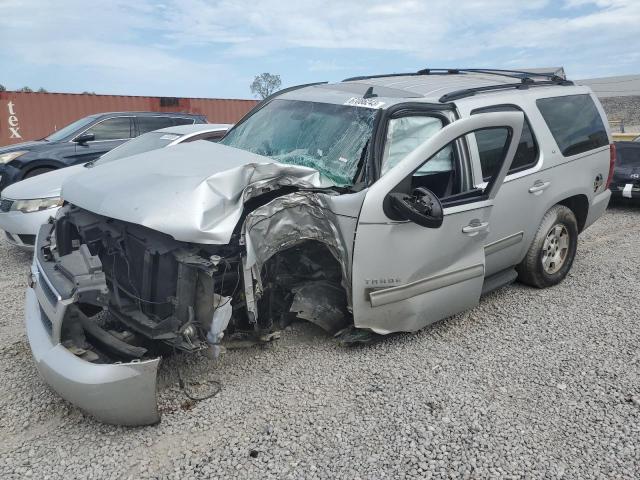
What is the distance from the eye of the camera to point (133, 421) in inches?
103

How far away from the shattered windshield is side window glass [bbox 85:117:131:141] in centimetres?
490

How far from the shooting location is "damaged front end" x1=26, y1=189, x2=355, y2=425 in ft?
8.38

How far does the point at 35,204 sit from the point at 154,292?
10.7ft

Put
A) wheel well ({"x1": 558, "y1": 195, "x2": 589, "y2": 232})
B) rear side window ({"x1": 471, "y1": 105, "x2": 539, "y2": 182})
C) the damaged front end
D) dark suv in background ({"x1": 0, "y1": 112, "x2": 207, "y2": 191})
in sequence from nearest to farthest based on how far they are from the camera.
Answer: the damaged front end < rear side window ({"x1": 471, "y1": 105, "x2": 539, "y2": 182}) < wheel well ({"x1": 558, "y1": 195, "x2": 589, "y2": 232}) < dark suv in background ({"x1": 0, "y1": 112, "x2": 207, "y2": 191})

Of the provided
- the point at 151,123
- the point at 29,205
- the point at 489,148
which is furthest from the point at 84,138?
the point at 489,148

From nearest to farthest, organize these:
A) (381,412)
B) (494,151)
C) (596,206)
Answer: (381,412) < (494,151) < (596,206)

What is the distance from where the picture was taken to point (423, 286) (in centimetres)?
338

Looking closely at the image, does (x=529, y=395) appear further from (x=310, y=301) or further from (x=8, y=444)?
(x=8, y=444)

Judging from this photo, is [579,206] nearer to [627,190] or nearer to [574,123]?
[574,123]

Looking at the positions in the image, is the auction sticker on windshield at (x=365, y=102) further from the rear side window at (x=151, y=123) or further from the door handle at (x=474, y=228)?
the rear side window at (x=151, y=123)

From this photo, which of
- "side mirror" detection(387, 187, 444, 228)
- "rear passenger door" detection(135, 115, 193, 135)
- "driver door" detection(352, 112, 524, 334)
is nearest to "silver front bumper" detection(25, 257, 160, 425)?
"driver door" detection(352, 112, 524, 334)

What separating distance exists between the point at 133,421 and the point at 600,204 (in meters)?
4.56

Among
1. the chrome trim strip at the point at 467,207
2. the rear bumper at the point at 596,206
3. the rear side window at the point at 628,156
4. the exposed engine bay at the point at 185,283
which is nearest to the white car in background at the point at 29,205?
the exposed engine bay at the point at 185,283

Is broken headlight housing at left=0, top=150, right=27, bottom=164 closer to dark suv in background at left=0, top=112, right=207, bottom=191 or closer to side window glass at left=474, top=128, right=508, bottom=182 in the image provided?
dark suv in background at left=0, top=112, right=207, bottom=191
